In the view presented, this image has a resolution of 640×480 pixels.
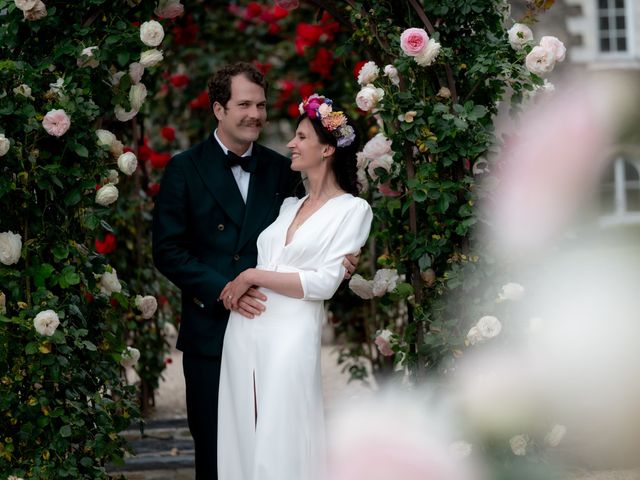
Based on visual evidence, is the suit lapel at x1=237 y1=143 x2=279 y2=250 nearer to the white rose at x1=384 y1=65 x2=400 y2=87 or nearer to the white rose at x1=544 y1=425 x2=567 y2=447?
the white rose at x1=384 y1=65 x2=400 y2=87

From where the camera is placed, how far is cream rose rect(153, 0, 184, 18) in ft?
13.5

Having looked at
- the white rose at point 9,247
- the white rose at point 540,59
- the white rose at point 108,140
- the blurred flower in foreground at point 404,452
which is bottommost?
the blurred flower in foreground at point 404,452

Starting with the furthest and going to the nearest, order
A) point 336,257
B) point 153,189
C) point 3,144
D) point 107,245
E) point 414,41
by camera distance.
Result: point 153,189 < point 107,245 < point 414,41 < point 336,257 < point 3,144

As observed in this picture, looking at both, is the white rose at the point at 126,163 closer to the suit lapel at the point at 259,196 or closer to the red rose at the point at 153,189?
the suit lapel at the point at 259,196

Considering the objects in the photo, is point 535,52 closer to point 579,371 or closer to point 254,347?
point 254,347

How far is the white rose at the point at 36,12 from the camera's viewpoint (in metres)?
3.80

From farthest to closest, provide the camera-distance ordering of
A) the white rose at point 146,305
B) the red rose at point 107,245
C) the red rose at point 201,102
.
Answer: the red rose at point 201,102 → the red rose at point 107,245 → the white rose at point 146,305

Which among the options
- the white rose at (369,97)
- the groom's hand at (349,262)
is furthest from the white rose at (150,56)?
the groom's hand at (349,262)

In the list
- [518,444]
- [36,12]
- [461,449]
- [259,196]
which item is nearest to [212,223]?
[259,196]

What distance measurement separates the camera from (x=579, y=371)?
275 inches

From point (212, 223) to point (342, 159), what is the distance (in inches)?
21.8

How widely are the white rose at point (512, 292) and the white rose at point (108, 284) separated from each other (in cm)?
136

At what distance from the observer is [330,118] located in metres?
3.82

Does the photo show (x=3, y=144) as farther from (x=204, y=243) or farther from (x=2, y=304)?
(x=204, y=243)
